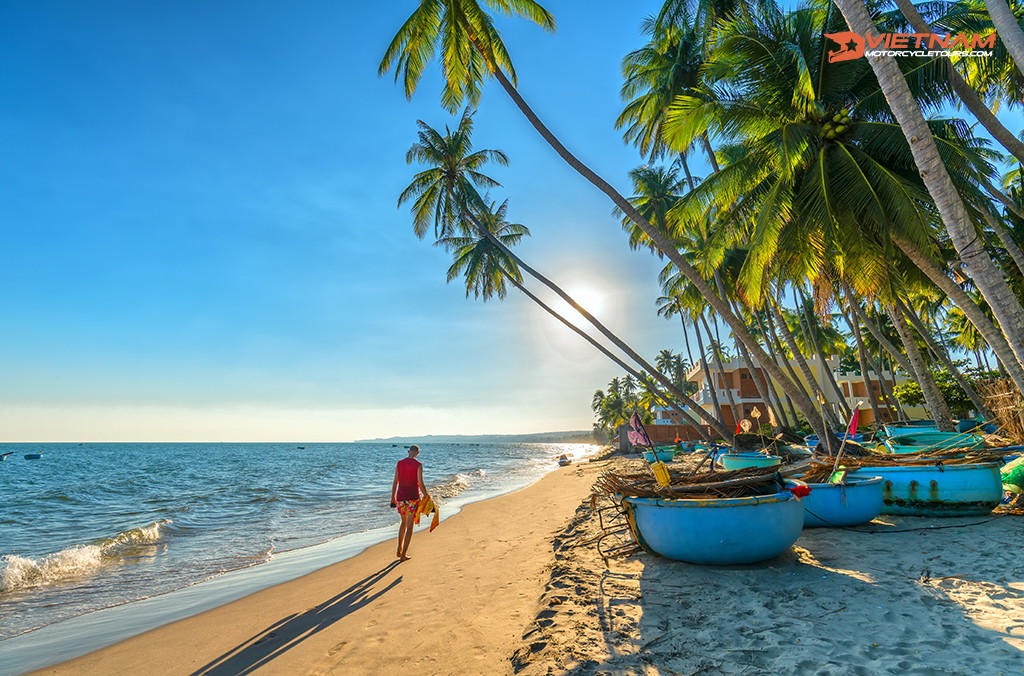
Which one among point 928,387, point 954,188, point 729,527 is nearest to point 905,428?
point 928,387

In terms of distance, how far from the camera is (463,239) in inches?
949

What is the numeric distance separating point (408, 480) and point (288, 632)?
306cm

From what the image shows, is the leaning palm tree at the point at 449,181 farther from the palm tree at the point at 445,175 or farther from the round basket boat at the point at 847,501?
the round basket boat at the point at 847,501

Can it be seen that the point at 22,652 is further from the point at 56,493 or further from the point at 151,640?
the point at 56,493

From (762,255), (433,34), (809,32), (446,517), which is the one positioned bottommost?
(446,517)

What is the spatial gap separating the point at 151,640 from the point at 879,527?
9.65 m

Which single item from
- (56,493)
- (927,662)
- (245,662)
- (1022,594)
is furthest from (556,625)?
(56,493)

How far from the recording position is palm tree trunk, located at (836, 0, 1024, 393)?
6309 mm

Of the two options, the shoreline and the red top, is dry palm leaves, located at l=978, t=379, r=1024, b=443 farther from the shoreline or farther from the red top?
the red top

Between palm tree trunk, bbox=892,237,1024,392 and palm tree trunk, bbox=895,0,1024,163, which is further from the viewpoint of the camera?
palm tree trunk, bbox=895,0,1024,163

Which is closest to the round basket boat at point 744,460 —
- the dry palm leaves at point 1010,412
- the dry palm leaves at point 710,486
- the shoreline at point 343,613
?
the dry palm leaves at point 1010,412

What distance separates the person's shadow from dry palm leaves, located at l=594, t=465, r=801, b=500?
12.1ft

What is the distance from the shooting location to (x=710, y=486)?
5531mm

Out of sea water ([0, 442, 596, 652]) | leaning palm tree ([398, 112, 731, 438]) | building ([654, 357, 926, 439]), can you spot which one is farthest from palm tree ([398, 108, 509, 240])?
building ([654, 357, 926, 439])
